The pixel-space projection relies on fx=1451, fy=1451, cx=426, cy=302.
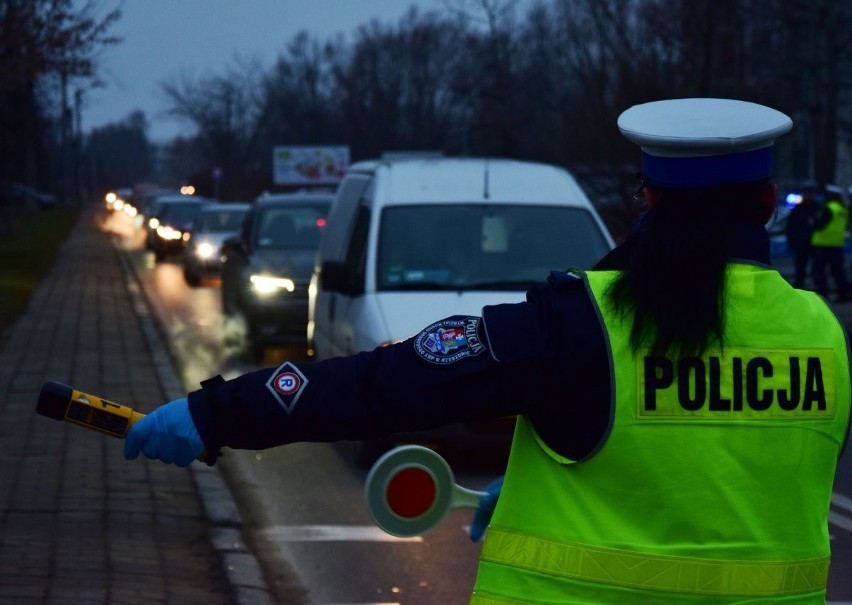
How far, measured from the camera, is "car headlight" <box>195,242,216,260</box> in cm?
2720

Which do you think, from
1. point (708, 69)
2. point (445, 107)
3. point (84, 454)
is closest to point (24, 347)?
point (84, 454)

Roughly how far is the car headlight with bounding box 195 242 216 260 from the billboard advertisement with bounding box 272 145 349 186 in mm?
49308

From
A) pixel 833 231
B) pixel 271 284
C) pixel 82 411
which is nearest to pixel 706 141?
pixel 82 411

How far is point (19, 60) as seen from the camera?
18.5 meters

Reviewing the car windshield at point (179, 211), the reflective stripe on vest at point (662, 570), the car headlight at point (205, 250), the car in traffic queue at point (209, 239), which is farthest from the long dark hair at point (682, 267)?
the car windshield at point (179, 211)

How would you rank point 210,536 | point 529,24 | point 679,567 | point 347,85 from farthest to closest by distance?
1. point 347,85
2. point 529,24
3. point 210,536
4. point 679,567

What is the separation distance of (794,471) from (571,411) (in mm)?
362

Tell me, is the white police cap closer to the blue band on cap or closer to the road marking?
the blue band on cap

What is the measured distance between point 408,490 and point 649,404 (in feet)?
1.64

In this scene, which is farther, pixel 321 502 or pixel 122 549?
pixel 321 502

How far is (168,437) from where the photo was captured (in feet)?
7.58

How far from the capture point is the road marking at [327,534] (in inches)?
288

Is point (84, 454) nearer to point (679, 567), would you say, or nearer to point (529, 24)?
point (679, 567)

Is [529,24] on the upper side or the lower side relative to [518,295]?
upper
